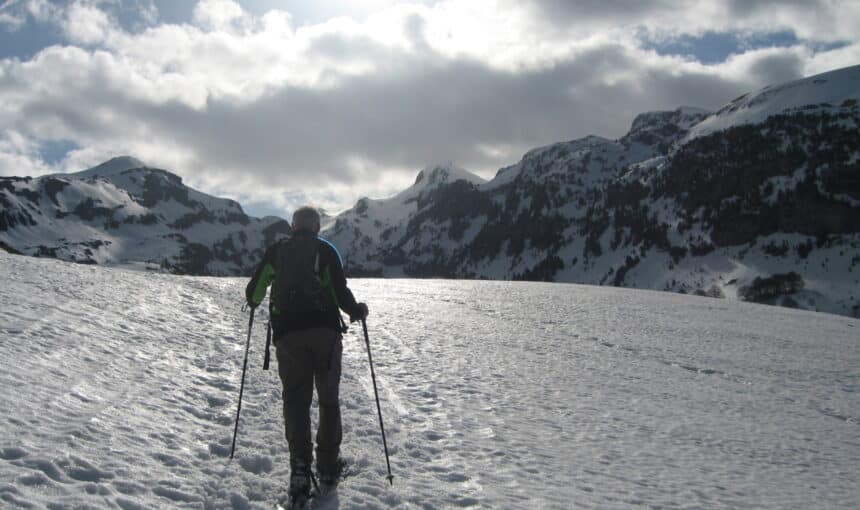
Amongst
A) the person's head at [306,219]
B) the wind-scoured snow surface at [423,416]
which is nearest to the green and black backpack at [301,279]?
the person's head at [306,219]

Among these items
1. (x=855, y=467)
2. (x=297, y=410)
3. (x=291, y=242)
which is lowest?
(x=855, y=467)

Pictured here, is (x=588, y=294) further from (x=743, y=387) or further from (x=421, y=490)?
(x=421, y=490)

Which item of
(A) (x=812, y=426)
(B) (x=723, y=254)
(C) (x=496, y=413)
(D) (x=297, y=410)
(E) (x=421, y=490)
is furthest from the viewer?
(B) (x=723, y=254)

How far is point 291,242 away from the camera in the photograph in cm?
648

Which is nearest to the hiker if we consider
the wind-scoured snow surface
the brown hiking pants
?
the brown hiking pants

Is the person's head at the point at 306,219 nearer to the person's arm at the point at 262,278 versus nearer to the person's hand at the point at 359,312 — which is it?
the person's arm at the point at 262,278

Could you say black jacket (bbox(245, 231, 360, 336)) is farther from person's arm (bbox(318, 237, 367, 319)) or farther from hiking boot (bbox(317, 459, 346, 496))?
hiking boot (bbox(317, 459, 346, 496))


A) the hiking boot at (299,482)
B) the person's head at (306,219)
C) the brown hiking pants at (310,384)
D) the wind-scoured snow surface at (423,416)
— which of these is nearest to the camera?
the hiking boot at (299,482)

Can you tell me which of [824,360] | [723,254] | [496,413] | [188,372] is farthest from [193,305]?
[723,254]

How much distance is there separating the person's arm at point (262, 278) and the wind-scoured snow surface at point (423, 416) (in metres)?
2.20

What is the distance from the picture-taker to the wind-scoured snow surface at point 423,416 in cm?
621

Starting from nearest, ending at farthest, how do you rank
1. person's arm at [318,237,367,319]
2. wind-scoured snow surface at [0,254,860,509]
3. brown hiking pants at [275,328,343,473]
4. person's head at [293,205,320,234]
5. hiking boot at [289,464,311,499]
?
hiking boot at [289,464,311,499], brown hiking pants at [275,328,343,473], wind-scoured snow surface at [0,254,860,509], person's arm at [318,237,367,319], person's head at [293,205,320,234]

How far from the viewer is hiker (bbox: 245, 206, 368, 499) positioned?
6.11 metres

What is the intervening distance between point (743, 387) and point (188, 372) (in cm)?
A: 1464
